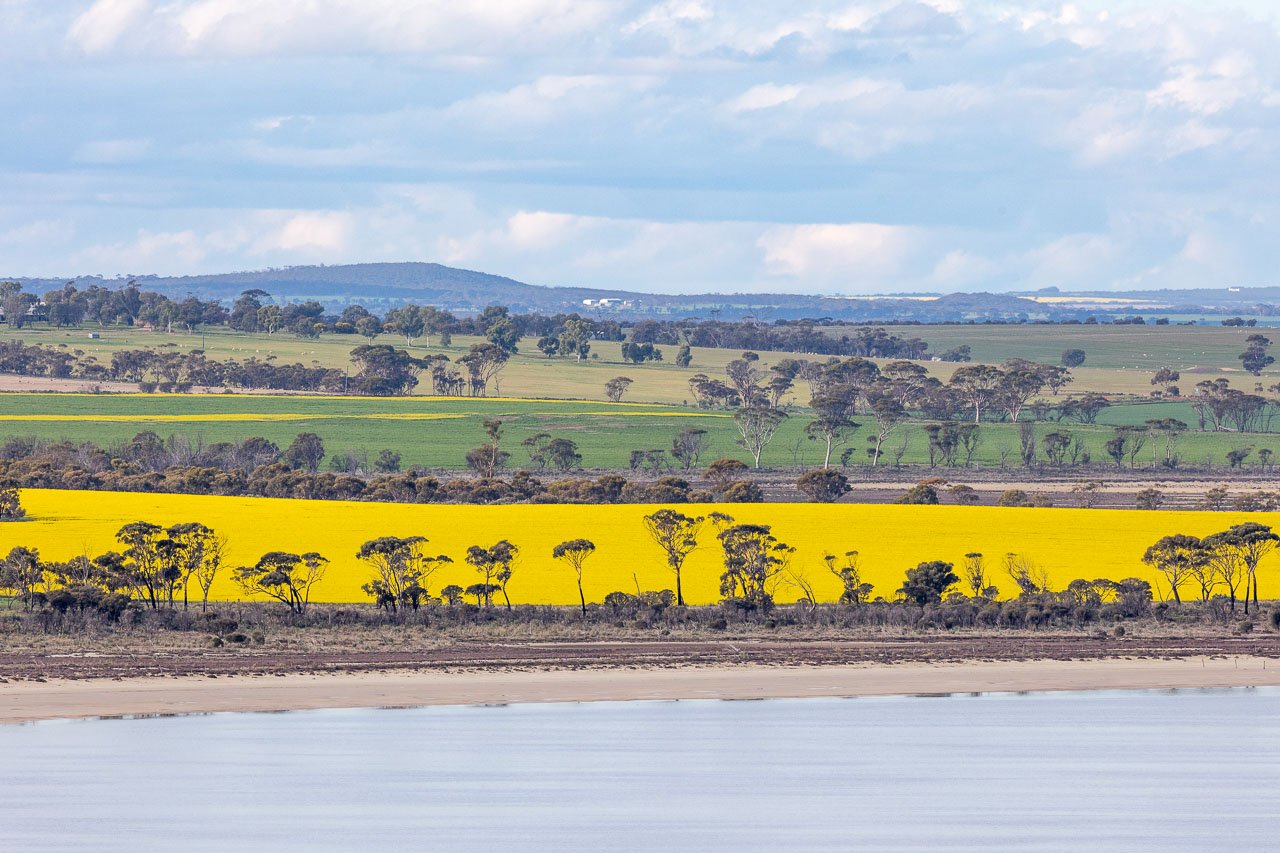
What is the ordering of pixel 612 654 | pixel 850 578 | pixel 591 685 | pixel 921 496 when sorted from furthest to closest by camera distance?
1. pixel 921 496
2. pixel 850 578
3. pixel 612 654
4. pixel 591 685

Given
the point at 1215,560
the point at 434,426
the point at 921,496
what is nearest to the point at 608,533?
the point at 1215,560

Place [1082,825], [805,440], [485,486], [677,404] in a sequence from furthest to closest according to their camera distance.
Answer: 1. [677,404]
2. [805,440]
3. [485,486]
4. [1082,825]

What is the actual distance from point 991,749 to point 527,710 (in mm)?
8413

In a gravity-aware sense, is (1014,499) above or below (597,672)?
above

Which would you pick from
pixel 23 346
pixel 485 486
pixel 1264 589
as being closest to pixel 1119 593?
pixel 1264 589

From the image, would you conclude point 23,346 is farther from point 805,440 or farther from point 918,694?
point 918,694

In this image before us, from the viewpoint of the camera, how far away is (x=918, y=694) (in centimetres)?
3534

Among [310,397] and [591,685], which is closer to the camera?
[591,685]

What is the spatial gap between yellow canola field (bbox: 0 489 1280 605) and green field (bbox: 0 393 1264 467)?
112 ft

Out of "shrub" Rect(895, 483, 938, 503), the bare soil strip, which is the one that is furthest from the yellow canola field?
"shrub" Rect(895, 483, 938, 503)

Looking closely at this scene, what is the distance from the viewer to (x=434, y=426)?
107 m

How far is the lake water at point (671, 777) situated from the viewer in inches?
945

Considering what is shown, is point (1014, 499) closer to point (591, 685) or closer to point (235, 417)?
point (591, 685)

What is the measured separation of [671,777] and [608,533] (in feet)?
83.4
